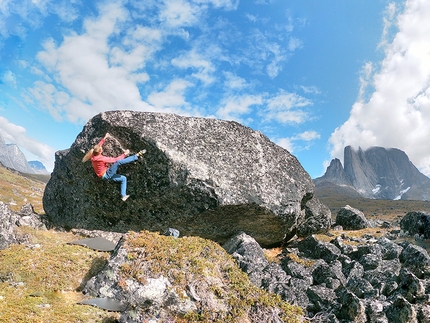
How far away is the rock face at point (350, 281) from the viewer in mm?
10922

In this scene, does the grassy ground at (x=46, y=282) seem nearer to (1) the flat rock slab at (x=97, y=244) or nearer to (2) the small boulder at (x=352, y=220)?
(1) the flat rock slab at (x=97, y=244)

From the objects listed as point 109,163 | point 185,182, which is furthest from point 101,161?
point 185,182

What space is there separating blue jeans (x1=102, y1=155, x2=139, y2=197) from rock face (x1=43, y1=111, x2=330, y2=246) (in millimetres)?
662

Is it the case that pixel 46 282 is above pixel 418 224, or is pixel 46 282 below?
below

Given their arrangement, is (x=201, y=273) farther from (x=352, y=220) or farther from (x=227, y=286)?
(x=352, y=220)

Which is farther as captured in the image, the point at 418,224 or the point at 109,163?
the point at 418,224

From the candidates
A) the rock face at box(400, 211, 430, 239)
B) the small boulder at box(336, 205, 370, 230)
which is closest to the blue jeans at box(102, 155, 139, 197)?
the rock face at box(400, 211, 430, 239)

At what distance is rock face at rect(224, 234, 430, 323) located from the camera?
10.9 m

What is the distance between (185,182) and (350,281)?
35.1 feet

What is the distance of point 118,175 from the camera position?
1909cm

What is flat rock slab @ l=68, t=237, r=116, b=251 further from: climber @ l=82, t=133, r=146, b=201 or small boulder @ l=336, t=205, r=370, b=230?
small boulder @ l=336, t=205, r=370, b=230

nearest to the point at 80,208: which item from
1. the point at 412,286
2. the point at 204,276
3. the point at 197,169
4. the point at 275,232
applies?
the point at 197,169

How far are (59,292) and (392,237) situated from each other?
2882cm

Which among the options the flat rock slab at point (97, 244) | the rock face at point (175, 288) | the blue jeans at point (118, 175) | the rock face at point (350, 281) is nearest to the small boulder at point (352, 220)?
the rock face at point (350, 281)
